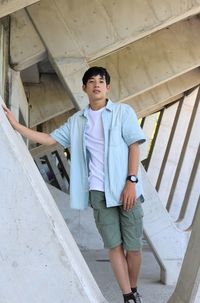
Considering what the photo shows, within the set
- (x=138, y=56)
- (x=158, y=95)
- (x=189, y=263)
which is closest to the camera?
(x=189, y=263)

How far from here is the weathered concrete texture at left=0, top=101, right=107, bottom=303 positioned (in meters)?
2.50

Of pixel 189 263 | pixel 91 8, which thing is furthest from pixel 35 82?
pixel 189 263

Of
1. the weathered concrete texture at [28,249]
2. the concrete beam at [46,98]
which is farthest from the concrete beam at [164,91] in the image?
the weathered concrete texture at [28,249]

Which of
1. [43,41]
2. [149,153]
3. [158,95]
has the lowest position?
[149,153]

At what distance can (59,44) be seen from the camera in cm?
898

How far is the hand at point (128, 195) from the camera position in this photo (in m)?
3.90

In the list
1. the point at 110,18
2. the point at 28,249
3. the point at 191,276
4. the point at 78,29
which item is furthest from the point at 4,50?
the point at 28,249

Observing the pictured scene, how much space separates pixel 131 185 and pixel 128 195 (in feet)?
0.25

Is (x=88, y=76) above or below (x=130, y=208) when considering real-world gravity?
above

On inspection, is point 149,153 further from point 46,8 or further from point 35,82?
point 46,8

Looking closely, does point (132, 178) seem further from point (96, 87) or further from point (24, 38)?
point (24, 38)

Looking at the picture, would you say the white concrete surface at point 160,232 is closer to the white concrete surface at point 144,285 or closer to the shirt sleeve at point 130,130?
the white concrete surface at point 144,285

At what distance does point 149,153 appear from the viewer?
27.5m

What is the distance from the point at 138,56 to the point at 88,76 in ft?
32.6
